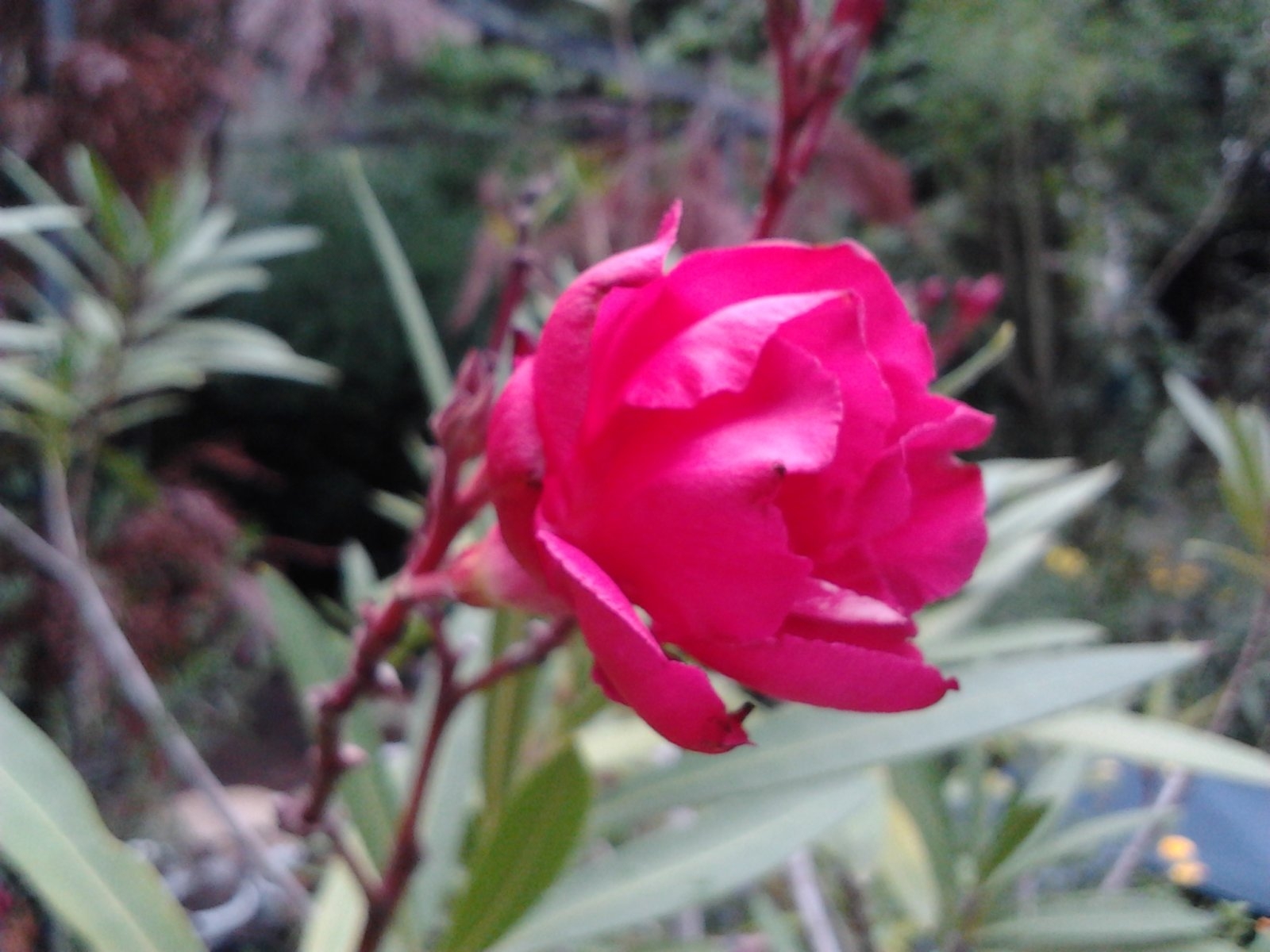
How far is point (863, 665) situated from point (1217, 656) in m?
1.58

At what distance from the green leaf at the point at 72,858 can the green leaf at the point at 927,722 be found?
244mm

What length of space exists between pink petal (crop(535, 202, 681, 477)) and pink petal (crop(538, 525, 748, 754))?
0.09ft


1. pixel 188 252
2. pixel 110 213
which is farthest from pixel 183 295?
pixel 110 213

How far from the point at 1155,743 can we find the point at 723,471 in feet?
1.62

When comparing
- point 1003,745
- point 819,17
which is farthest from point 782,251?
point 1003,745

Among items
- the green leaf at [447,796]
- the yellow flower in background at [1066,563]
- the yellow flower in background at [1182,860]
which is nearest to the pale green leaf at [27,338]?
the green leaf at [447,796]

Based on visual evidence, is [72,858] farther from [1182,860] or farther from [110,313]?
[110,313]

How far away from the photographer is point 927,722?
0.41 meters

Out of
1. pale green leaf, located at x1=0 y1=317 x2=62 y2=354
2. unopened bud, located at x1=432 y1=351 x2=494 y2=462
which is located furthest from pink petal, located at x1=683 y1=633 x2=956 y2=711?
pale green leaf, located at x1=0 y1=317 x2=62 y2=354

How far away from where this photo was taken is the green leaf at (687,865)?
428mm

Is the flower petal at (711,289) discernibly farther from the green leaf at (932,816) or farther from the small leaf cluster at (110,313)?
the small leaf cluster at (110,313)

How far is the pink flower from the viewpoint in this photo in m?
0.22

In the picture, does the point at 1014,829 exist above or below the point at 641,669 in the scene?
below

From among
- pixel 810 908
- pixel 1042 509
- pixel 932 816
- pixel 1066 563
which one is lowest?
pixel 1066 563
